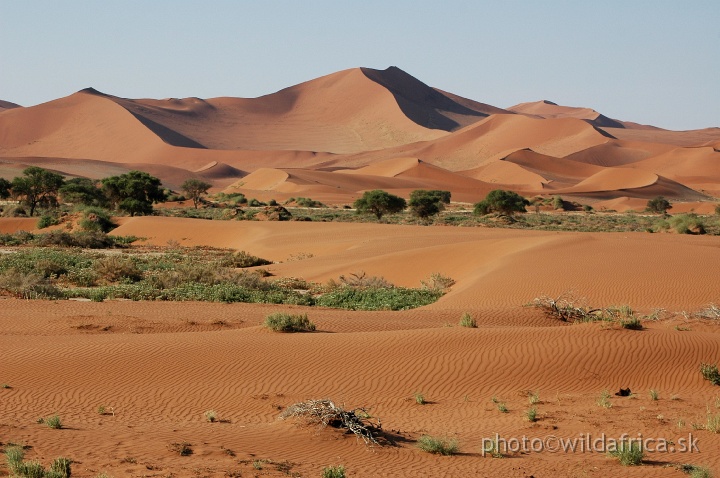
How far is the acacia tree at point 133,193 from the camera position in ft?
185

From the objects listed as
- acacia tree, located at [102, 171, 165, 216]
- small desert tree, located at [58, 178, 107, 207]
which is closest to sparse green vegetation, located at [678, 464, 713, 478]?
acacia tree, located at [102, 171, 165, 216]

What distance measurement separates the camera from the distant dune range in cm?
11156

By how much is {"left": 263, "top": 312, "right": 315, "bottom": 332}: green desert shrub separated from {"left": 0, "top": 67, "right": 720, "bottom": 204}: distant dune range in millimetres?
73145

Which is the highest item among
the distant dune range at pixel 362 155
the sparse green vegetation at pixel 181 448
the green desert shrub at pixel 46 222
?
the distant dune range at pixel 362 155

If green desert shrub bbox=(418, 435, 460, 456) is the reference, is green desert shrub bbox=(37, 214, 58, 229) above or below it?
above

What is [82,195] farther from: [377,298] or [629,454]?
[629,454]

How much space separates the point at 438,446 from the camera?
8141 millimetres

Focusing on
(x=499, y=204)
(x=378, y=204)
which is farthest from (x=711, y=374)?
(x=499, y=204)

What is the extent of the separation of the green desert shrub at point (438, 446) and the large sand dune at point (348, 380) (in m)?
0.10

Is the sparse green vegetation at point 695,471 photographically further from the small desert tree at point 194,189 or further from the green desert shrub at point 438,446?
the small desert tree at point 194,189

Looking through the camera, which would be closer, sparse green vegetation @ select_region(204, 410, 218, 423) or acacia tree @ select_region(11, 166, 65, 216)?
sparse green vegetation @ select_region(204, 410, 218, 423)

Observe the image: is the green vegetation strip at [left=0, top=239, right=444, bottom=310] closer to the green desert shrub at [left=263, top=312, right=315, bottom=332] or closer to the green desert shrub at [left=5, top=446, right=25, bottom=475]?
the green desert shrub at [left=263, top=312, right=315, bottom=332]

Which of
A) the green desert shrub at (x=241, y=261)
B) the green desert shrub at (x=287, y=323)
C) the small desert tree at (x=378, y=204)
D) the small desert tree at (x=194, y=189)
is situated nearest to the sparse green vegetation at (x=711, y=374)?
the green desert shrub at (x=287, y=323)

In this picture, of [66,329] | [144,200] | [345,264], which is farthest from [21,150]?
[66,329]
